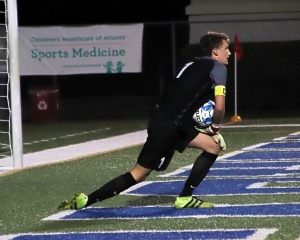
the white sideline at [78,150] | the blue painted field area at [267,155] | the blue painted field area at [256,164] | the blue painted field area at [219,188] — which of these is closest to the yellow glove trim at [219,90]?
the blue painted field area at [219,188]

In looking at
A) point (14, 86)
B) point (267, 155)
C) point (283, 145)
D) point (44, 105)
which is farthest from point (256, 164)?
point (44, 105)

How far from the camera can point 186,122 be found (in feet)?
28.8

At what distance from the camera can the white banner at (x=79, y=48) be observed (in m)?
21.0

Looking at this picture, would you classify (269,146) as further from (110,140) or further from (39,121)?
(39,121)

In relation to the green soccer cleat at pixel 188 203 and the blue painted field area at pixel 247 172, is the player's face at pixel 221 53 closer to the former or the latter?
the green soccer cleat at pixel 188 203

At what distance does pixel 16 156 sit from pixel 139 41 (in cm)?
832

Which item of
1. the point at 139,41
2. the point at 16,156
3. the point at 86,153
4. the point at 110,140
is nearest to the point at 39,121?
the point at 139,41

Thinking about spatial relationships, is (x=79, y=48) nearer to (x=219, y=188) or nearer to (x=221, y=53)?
(x=219, y=188)

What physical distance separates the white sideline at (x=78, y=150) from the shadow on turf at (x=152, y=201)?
12.6ft

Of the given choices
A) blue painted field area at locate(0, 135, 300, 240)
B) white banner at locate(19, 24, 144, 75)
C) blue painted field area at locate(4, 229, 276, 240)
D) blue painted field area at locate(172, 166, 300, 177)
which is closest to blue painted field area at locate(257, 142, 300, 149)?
blue painted field area at locate(0, 135, 300, 240)

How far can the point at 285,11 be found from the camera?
26219 mm

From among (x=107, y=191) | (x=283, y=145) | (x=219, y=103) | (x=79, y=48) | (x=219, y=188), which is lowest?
(x=283, y=145)

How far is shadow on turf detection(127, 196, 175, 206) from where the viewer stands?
9547mm

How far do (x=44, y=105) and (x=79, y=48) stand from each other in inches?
67.6
